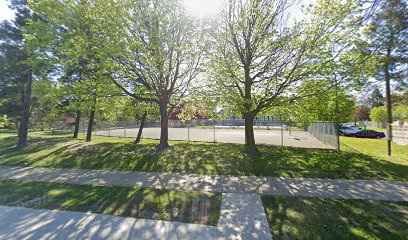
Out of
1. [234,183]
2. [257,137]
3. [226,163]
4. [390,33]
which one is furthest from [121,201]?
[257,137]

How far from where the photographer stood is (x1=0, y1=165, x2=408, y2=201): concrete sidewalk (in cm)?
527

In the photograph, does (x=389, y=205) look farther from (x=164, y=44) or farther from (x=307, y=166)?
(x=164, y=44)

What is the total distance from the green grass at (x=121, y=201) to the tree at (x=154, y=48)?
5766 mm

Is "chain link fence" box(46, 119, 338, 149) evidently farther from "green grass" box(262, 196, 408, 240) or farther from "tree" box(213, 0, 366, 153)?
"green grass" box(262, 196, 408, 240)

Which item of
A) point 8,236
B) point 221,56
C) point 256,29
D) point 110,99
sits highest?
point 256,29

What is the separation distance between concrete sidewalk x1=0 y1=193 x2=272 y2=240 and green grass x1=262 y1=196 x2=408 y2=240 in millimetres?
388

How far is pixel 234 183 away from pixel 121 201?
3.19m

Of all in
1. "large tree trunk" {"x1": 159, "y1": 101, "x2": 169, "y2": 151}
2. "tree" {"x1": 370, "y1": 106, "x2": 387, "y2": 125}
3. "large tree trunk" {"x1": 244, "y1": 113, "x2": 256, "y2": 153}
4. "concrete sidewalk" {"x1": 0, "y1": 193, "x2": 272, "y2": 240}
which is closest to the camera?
"concrete sidewalk" {"x1": 0, "y1": 193, "x2": 272, "y2": 240}

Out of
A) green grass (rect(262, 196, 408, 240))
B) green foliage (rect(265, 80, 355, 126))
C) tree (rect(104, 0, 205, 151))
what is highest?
tree (rect(104, 0, 205, 151))

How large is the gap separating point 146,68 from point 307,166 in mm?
8191

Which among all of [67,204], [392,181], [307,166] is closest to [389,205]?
[392,181]

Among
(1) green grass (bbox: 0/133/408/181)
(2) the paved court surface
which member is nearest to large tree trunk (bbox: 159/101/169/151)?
(1) green grass (bbox: 0/133/408/181)

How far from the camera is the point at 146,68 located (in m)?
9.56

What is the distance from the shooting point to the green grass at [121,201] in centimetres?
421
